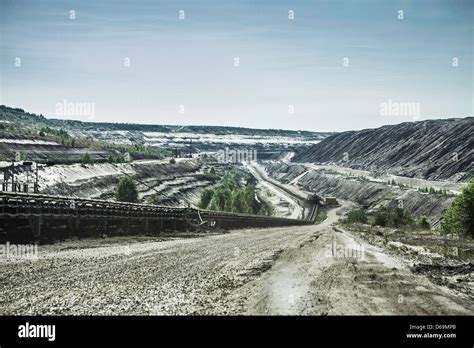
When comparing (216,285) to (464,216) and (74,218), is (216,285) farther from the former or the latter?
(464,216)

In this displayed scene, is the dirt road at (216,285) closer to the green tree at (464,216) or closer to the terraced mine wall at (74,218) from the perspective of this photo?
Answer: the terraced mine wall at (74,218)

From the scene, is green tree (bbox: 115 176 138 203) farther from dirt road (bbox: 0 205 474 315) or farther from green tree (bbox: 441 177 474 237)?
dirt road (bbox: 0 205 474 315)
